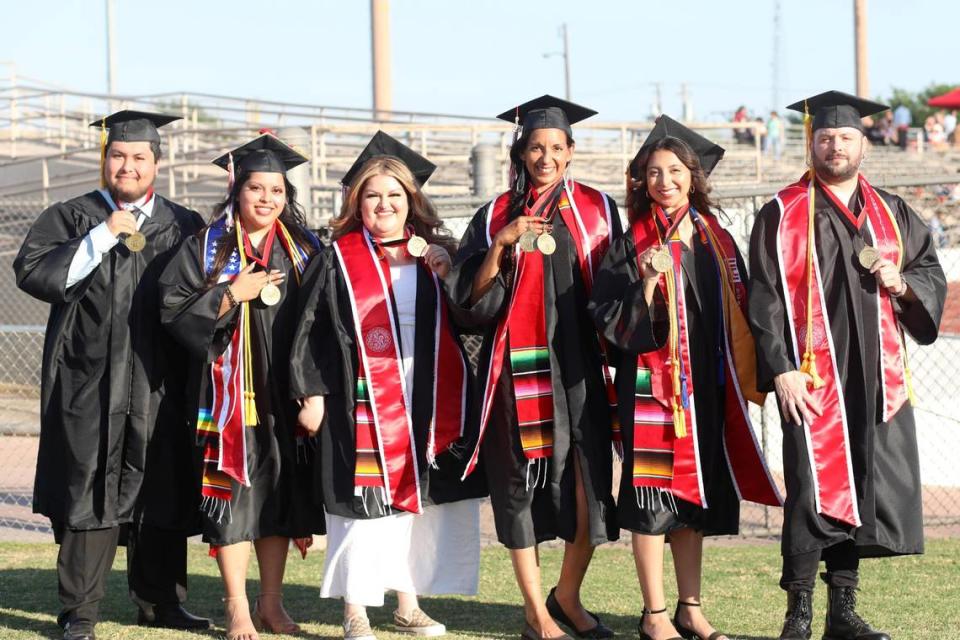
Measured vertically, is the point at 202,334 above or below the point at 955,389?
above

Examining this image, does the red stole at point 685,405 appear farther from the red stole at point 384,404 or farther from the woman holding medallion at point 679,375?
the red stole at point 384,404

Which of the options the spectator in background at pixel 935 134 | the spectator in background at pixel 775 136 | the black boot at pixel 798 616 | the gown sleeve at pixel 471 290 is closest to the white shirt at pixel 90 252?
the gown sleeve at pixel 471 290

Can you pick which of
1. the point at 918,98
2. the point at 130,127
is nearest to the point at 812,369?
the point at 130,127

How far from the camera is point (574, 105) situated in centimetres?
553

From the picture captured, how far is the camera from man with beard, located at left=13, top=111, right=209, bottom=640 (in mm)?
5457

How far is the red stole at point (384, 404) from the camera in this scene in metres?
5.38

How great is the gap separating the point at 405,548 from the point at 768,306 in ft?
5.48

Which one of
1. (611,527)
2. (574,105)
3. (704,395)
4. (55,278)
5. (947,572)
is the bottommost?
(947,572)

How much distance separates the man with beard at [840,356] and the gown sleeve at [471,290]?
0.92 metres

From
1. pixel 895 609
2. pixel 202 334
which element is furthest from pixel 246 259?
pixel 895 609

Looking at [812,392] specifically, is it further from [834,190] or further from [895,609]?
[895,609]

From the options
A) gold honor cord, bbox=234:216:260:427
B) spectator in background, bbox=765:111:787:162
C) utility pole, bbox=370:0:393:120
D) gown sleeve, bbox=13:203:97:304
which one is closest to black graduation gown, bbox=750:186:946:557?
gold honor cord, bbox=234:216:260:427

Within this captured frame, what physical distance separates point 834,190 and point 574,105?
1044mm

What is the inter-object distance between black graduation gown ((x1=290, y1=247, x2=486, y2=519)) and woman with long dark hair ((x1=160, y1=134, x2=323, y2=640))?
152mm
